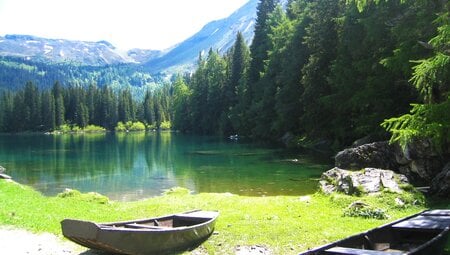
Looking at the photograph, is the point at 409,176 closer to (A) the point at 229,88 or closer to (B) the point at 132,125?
(A) the point at 229,88

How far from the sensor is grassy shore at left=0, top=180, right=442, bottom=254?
546 inches

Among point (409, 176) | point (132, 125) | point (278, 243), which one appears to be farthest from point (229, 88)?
point (132, 125)

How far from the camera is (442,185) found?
62.2 ft

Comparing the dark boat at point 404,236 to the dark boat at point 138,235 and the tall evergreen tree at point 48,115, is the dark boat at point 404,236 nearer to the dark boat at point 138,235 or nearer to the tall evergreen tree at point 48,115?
the dark boat at point 138,235

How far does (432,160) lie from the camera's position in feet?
71.7

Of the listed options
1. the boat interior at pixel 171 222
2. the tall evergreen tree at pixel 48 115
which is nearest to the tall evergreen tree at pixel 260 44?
the boat interior at pixel 171 222

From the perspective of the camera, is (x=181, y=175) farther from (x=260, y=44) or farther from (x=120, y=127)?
(x=120, y=127)

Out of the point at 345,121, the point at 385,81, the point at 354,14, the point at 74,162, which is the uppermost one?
the point at 354,14

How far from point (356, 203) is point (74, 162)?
41177 millimetres

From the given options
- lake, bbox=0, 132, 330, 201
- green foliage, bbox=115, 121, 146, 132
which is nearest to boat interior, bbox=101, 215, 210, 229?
lake, bbox=0, 132, 330, 201

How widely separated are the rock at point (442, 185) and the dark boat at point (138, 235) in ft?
33.7

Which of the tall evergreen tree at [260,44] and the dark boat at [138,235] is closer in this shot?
the dark boat at [138,235]

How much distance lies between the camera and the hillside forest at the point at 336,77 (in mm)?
16078

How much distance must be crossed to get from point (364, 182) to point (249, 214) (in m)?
5.83
